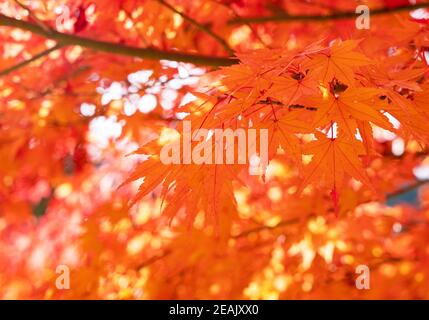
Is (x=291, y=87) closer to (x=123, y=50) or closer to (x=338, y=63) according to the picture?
(x=338, y=63)

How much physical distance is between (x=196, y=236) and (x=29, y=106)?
3.02 feet

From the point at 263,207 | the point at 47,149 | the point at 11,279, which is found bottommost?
the point at 11,279

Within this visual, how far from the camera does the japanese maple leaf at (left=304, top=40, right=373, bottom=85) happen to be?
42.5 inches

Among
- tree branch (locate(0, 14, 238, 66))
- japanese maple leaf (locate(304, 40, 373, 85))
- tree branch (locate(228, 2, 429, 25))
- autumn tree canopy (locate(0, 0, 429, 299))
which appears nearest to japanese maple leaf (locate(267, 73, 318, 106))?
japanese maple leaf (locate(304, 40, 373, 85))

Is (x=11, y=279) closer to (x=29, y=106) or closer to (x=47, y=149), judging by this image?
(x=47, y=149)

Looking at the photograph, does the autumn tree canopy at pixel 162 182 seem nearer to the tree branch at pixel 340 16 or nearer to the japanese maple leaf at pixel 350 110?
the tree branch at pixel 340 16

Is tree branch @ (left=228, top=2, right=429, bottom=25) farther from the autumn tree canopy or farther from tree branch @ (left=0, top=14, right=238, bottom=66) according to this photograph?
tree branch @ (left=0, top=14, right=238, bottom=66)

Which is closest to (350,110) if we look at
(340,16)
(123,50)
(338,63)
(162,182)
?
(338,63)

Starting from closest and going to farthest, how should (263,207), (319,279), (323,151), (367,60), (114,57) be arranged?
(367,60)
(323,151)
(114,57)
(319,279)
(263,207)

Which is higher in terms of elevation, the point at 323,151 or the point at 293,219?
the point at 293,219

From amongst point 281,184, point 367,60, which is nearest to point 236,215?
point 281,184

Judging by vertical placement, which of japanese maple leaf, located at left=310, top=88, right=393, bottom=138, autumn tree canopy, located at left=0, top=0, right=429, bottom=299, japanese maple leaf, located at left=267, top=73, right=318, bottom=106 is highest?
autumn tree canopy, located at left=0, top=0, right=429, bottom=299

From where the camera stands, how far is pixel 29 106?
2.47 metres
